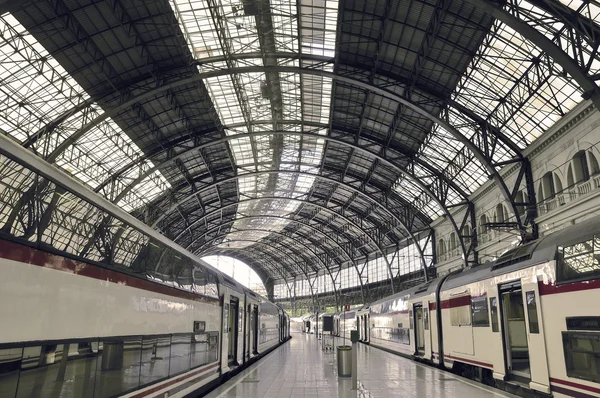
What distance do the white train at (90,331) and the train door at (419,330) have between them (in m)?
15.2

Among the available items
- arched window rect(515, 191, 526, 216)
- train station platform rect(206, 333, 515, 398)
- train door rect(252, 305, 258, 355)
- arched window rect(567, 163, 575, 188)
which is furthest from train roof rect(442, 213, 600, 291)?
arched window rect(515, 191, 526, 216)

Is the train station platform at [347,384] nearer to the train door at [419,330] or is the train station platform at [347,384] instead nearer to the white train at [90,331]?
the train door at [419,330]

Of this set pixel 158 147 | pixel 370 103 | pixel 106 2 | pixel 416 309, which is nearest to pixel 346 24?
pixel 370 103

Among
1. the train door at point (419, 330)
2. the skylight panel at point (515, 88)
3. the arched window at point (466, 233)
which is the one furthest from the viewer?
the arched window at point (466, 233)

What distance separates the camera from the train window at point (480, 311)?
1563cm

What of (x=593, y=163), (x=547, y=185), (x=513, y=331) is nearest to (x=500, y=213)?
(x=547, y=185)

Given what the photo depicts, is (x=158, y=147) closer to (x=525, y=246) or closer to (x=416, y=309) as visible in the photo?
(x=416, y=309)

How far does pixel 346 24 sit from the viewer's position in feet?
92.6

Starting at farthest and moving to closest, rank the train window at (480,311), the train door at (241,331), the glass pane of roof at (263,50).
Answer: the glass pane of roof at (263,50) → the train door at (241,331) → the train window at (480,311)

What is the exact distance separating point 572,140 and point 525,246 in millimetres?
16212

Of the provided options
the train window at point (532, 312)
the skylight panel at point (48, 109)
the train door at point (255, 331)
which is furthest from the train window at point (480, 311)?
the skylight panel at point (48, 109)

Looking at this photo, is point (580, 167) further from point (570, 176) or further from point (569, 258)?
point (569, 258)

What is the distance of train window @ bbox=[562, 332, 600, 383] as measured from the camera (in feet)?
30.8

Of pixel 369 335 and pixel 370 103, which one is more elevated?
pixel 370 103
